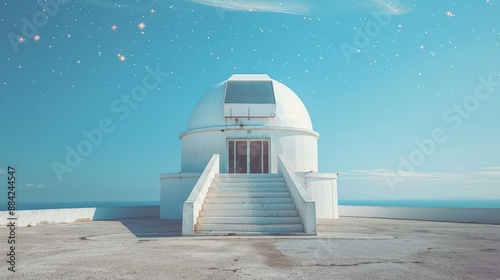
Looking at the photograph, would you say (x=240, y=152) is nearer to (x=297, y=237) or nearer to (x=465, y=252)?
(x=297, y=237)

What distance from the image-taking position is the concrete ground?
5.23 meters

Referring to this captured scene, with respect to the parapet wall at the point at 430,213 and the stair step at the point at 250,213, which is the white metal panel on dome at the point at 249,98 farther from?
the stair step at the point at 250,213

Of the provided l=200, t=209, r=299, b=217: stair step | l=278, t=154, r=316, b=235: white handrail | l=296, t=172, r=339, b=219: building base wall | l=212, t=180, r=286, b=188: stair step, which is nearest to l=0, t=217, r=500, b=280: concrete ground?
l=278, t=154, r=316, b=235: white handrail

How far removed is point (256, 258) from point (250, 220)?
A: 452cm

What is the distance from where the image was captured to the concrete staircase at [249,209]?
34.3 feet

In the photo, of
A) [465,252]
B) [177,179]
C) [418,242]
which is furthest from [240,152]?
[465,252]

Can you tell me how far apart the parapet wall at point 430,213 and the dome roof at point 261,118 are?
17.7 ft

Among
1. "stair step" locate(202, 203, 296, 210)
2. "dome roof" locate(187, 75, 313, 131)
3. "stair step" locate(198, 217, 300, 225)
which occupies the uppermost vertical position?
"dome roof" locate(187, 75, 313, 131)

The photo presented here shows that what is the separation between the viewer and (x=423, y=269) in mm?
5539

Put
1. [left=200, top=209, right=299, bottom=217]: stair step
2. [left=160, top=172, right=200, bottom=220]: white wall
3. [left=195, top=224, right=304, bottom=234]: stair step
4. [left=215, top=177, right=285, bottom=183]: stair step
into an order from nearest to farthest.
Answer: [left=195, top=224, right=304, bottom=234]: stair step < [left=200, top=209, right=299, bottom=217]: stair step < [left=215, top=177, right=285, bottom=183]: stair step < [left=160, top=172, right=200, bottom=220]: white wall

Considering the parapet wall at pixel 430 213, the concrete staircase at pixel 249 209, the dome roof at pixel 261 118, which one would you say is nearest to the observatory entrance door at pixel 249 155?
the dome roof at pixel 261 118

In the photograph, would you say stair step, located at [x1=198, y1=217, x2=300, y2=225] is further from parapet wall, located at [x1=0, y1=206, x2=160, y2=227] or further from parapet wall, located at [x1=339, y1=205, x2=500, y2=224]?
parapet wall, located at [x1=339, y1=205, x2=500, y2=224]

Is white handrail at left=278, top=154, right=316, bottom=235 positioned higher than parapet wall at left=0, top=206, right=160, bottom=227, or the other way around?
white handrail at left=278, top=154, right=316, bottom=235

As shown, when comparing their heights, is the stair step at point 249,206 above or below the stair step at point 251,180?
below
